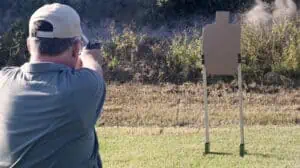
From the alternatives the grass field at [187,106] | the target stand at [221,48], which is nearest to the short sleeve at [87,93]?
the target stand at [221,48]

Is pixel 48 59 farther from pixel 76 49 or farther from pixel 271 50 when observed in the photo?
pixel 271 50

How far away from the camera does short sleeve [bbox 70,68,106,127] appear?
2.38m

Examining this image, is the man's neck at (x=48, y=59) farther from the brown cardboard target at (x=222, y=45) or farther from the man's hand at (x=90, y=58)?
the brown cardboard target at (x=222, y=45)

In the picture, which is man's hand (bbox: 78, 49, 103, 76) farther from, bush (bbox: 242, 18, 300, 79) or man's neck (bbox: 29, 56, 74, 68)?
bush (bbox: 242, 18, 300, 79)

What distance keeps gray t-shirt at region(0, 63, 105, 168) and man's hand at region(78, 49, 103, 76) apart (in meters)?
0.18

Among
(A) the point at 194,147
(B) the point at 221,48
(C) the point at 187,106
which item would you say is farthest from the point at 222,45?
(C) the point at 187,106

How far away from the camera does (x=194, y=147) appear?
719cm

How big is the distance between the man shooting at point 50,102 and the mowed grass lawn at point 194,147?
4123mm

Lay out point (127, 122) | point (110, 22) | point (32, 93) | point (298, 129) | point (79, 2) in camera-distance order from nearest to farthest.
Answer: point (32, 93), point (298, 129), point (127, 122), point (110, 22), point (79, 2)

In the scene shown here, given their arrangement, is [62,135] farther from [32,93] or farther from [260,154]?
[260,154]

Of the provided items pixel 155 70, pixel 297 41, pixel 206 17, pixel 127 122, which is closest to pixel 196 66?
pixel 155 70

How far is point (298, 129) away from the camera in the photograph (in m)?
7.90

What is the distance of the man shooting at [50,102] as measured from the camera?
2.39 m

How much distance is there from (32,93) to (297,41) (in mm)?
9338
